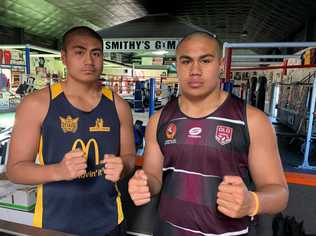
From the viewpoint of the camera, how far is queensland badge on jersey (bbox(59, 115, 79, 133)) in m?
1.29

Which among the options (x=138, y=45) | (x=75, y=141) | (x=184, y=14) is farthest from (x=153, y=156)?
(x=184, y=14)

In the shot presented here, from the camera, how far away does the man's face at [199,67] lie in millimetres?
1201

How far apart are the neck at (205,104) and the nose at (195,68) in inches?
4.9

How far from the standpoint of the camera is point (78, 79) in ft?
4.49

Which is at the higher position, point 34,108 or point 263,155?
point 34,108

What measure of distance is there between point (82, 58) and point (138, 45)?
2.91 metres

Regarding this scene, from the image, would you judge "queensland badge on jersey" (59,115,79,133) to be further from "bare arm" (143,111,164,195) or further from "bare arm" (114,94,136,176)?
"bare arm" (143,111,164,195)

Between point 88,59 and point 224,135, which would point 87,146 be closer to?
point 88,59

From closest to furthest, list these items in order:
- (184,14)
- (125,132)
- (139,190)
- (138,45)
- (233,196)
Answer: (233,196)
(139,190)
(125,132)
(138,45)
(184,14)

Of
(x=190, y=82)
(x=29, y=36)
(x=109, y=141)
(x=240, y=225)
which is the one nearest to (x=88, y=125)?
(x=109, y=141)

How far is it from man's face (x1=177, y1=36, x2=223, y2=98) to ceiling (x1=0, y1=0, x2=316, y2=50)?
17.9ft

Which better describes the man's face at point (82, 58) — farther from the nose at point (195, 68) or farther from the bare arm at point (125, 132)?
the nose at point (195, 68)

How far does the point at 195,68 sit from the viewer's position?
3.93 ft

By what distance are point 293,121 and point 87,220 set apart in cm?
694
